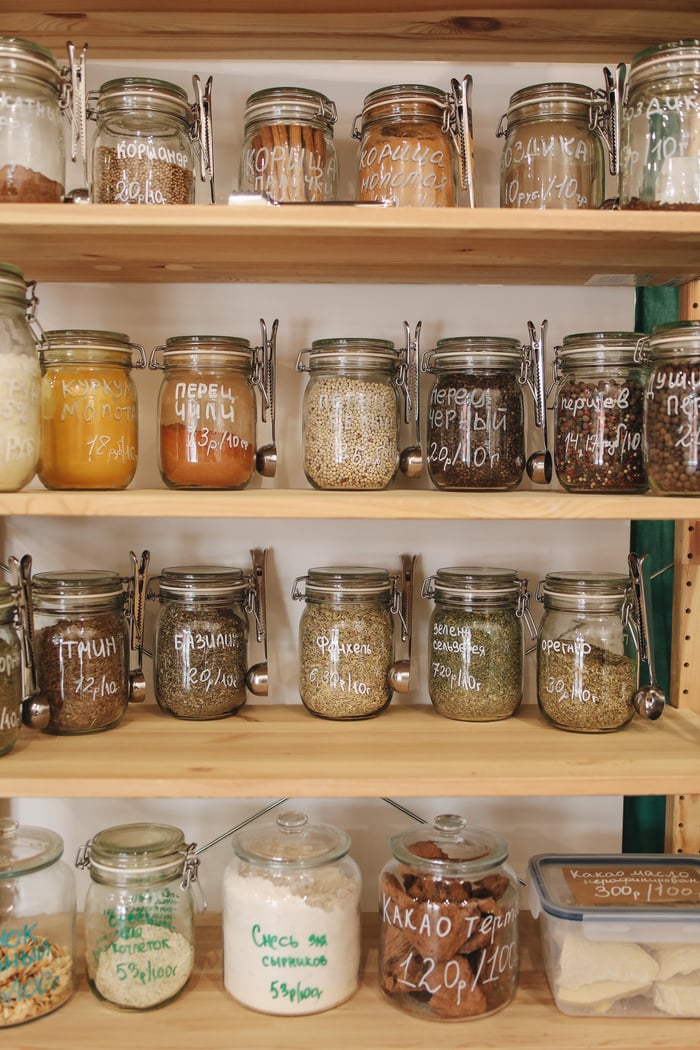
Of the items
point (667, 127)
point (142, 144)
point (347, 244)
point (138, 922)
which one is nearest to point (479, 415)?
point (347, 244)

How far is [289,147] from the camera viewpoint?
3.80 feet

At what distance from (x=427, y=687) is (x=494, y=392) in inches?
17.7

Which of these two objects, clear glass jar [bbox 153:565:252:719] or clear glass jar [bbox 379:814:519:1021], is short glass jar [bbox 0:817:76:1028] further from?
clear glass jar [bbox 379:814:519:1021]

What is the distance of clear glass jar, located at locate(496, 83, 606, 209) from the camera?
1.15 m

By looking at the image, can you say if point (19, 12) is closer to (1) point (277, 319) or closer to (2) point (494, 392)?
(1) point (277, 319)

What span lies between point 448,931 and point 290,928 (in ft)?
0.60

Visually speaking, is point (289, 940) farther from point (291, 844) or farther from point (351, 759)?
point (351, 759)

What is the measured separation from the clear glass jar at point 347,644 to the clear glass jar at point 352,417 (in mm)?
132

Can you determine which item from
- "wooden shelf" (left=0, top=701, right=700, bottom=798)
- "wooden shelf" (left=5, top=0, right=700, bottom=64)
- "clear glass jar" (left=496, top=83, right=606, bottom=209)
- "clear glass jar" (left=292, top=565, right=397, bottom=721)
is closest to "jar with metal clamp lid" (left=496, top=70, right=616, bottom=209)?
"clear glass jar" (left=496, top=83, right=606, bottom=209)

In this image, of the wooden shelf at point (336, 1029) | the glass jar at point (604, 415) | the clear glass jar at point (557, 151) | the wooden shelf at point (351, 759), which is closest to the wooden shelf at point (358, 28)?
the clear glass jar at point (557, 151)

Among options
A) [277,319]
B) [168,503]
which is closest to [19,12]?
[277,319]

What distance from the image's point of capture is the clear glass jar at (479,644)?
121 centimetres

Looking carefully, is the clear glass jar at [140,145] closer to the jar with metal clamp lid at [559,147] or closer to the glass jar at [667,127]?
the jar with metal clamp lid at [559,147]

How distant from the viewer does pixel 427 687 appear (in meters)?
1.38
